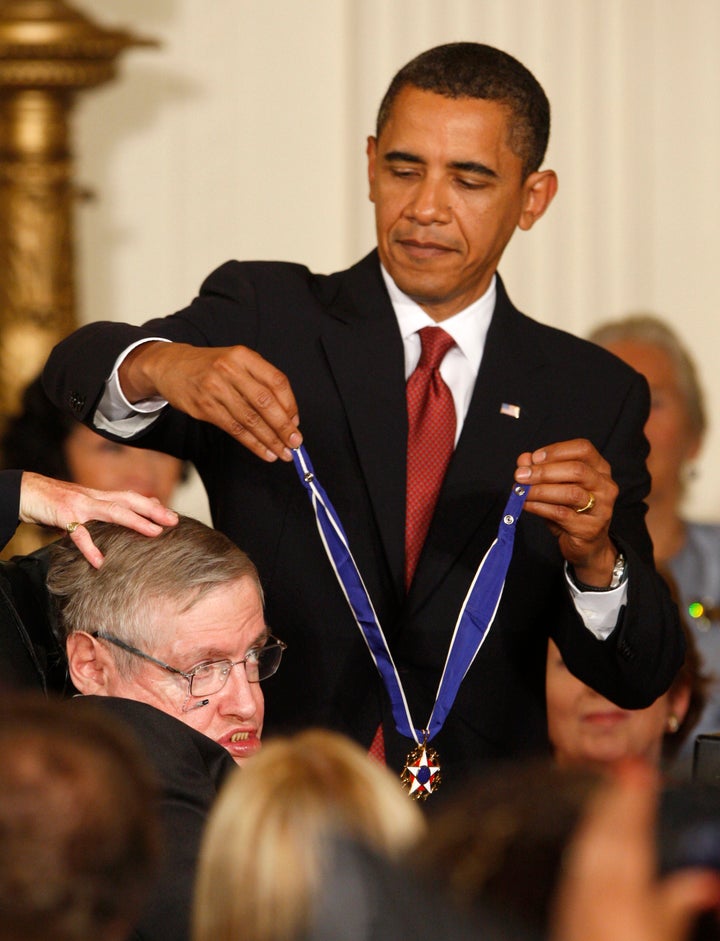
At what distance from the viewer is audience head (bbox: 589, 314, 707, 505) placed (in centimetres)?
452

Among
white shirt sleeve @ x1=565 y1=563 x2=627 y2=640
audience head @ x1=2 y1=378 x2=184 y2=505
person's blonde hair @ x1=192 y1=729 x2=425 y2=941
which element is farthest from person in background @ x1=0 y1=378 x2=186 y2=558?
person's blonde hair @ x1=192 y1=729 x2=425 y2=941

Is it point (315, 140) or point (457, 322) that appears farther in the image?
point (315, 140)

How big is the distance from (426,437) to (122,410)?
1.66 feet

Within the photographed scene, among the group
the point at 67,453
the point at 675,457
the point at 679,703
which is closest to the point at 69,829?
the point at 679,703

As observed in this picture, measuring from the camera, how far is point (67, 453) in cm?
451

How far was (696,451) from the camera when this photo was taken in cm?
467

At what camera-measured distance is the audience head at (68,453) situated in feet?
14.7

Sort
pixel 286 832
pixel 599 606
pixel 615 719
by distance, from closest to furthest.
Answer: pixel 286 832, pixel 599 606, pixel 615 719

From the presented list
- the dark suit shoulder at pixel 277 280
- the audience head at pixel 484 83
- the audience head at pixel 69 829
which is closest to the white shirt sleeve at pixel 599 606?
the dark suit shoulder at pixel 277 280

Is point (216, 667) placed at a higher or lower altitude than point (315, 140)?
lower

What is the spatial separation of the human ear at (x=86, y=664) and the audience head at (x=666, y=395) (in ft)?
7.41

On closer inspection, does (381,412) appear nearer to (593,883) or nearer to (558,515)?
(558,515)

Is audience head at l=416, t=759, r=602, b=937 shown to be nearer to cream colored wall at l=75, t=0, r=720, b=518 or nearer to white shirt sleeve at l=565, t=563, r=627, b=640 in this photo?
white shirt sleeve at l=565, t=563, r=627, b=640

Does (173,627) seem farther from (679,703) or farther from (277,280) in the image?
(679,703)
